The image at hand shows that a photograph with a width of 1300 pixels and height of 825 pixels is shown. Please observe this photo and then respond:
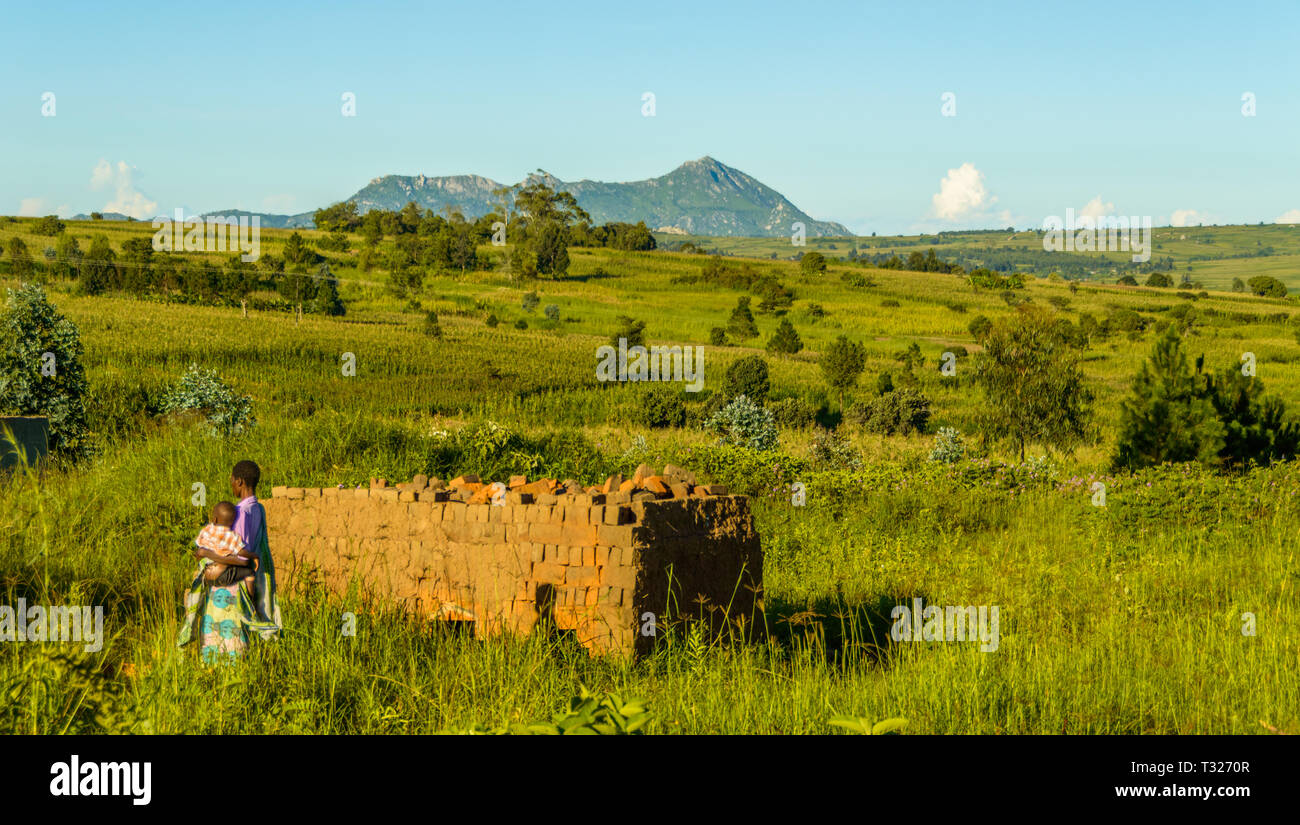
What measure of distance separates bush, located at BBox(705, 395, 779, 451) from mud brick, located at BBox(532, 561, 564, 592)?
59.2 feet

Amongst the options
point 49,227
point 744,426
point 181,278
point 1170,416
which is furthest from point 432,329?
point 49,227

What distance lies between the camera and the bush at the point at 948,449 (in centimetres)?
2242

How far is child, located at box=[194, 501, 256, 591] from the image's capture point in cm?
564

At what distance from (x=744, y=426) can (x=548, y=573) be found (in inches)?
810

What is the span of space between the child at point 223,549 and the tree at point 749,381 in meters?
30.1

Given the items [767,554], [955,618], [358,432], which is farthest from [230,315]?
[955,618]

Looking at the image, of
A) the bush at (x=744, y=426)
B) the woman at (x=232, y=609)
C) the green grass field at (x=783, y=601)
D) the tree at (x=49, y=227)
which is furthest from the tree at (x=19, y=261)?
the woman at (x=232, y=609)

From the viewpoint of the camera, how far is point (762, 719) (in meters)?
4.93

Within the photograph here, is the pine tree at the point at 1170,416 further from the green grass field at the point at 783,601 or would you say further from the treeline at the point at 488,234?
the treeline at the point at 488,234

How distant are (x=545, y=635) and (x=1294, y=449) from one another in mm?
18500

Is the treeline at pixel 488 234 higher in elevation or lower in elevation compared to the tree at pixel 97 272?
higher

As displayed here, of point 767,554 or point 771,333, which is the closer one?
point 767,554

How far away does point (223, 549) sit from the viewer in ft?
18.6
